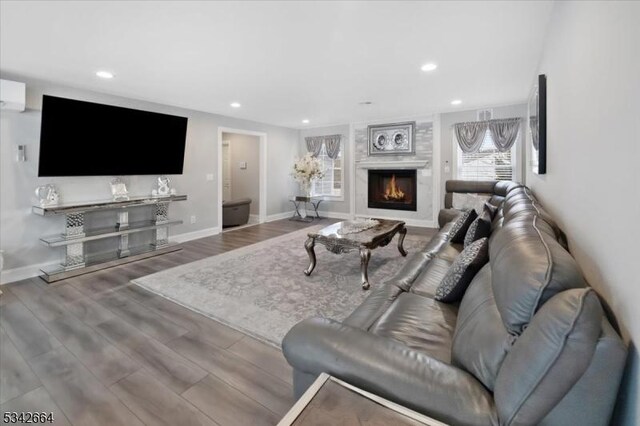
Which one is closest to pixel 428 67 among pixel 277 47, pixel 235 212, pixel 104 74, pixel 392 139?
pixel 277 47

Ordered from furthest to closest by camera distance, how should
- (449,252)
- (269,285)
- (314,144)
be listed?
(314,144), (269,285), (449,252)

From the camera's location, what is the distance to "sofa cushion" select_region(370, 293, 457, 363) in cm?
140

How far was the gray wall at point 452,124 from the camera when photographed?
5488 mm

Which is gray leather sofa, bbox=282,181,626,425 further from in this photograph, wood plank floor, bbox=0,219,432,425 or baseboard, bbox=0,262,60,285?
baseboard, bbox=0,262,60,285

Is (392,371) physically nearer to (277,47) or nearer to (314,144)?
(277,47)

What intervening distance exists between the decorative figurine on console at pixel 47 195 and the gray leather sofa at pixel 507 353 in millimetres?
4166

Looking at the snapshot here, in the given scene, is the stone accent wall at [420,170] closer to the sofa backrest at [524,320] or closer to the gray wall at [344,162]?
the gray wall at [344,162]

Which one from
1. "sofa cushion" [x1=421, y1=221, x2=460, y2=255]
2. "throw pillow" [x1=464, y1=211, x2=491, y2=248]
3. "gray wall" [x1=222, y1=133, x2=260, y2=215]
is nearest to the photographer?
"throw pillow" [x1=464, y1=211, x2=491, y2=248]

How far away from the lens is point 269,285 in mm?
3334

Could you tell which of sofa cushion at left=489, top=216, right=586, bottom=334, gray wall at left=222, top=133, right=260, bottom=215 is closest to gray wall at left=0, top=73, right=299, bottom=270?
gray wall at left=222, top=133, right=260, bottom=215

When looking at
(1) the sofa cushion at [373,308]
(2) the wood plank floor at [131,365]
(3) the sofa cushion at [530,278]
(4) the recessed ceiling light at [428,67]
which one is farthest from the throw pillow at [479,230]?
(4) the recessed ceiling light at [428,67]

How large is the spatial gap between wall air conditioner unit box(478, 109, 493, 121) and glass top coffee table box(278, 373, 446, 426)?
614 cm

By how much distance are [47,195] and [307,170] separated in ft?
15.8

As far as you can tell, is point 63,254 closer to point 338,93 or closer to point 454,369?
point 338,93
